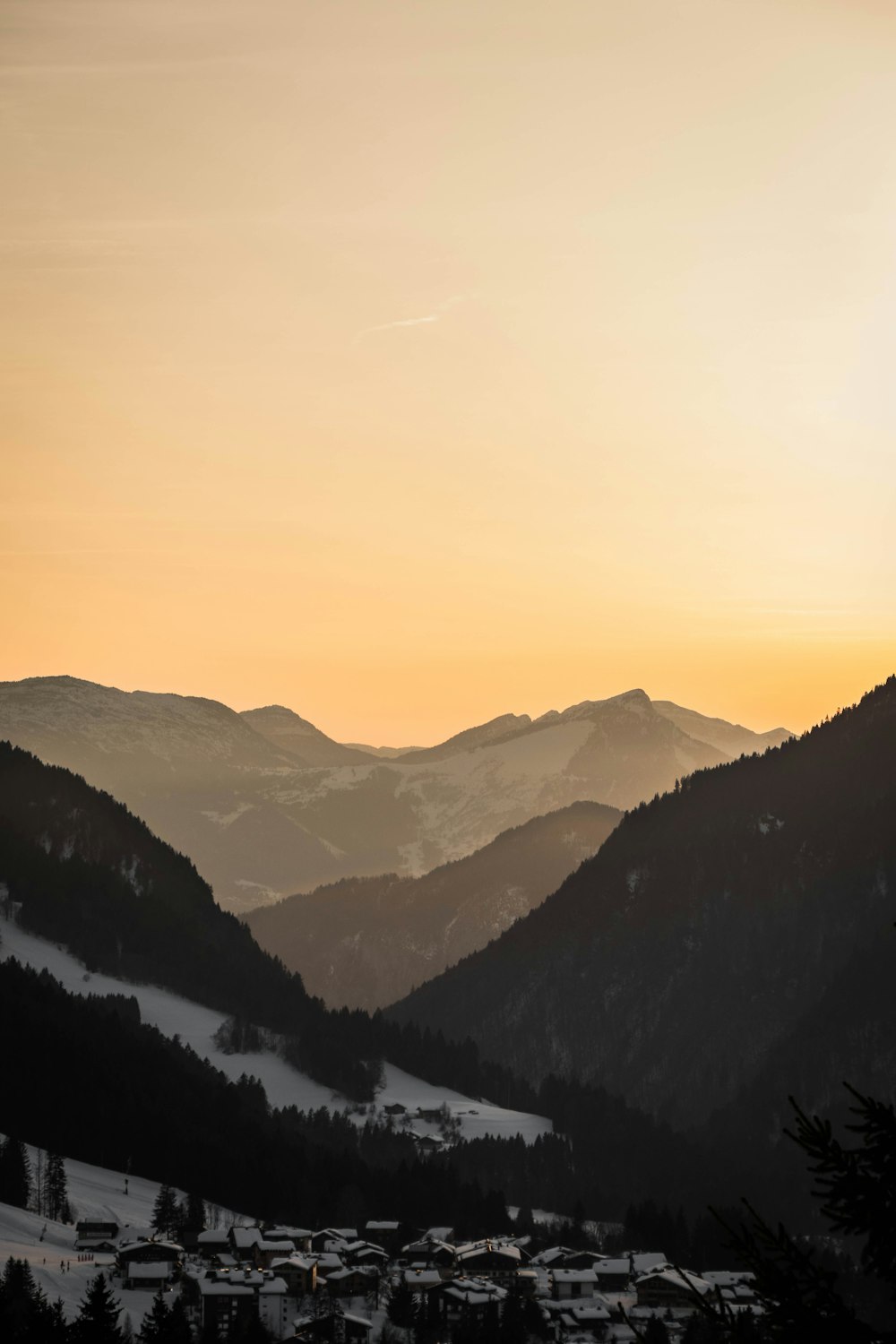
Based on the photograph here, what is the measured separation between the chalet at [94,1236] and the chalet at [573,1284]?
41660 mm

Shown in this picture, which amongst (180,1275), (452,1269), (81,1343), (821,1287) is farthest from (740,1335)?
(452,1269)

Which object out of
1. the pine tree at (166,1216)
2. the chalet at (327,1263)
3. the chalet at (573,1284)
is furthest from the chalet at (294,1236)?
the chalet at (573,1284)

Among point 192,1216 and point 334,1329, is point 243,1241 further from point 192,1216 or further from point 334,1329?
point 334,1329

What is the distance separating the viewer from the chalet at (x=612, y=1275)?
167875mm

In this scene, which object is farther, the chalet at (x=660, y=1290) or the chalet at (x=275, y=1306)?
the chalet at (x=660, y=1290)

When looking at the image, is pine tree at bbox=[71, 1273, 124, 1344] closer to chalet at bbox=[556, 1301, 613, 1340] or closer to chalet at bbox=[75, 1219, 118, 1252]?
chalet at bbox=[556, 1301, 613, 1340]

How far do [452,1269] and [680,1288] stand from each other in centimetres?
2314

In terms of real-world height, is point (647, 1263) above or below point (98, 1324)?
below

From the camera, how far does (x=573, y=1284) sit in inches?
6403

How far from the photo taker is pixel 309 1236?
573 feet

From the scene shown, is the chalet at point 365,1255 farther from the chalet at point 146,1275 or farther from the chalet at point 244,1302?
the chalet at point 146,1275

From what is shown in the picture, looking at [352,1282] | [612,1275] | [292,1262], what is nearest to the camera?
[292,1262]

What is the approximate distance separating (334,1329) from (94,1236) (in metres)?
37.3

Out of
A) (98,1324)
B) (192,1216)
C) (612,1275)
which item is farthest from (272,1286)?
(98,1324)
